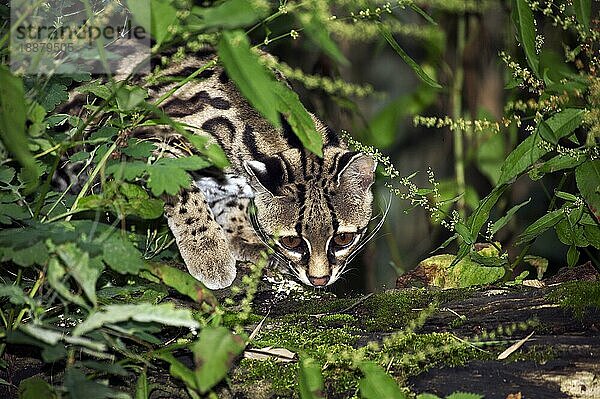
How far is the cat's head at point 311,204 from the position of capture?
8.59 feet

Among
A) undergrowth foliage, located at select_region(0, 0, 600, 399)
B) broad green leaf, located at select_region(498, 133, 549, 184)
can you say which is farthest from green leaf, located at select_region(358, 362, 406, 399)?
broad green leaf, located at select_region(498, 133, 549, 184)

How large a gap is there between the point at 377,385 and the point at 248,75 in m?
0.65

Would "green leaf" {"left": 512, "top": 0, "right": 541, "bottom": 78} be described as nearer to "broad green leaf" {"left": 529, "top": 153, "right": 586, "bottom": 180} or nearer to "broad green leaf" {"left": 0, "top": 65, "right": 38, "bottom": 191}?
"broad green leaf" {"left": 529, "top": 153, "right": 586, "bottom": 180}

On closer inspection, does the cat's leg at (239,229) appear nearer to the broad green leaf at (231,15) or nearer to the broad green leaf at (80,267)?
the broad green leaf at (80,267)

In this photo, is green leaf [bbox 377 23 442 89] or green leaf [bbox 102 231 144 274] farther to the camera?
green leaf [bbox 377 23 442 89]

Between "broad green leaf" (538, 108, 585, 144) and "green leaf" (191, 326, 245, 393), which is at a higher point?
"broad green leaf" (538, 108, 585, 144)

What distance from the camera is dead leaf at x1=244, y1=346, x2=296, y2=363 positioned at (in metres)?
1.86

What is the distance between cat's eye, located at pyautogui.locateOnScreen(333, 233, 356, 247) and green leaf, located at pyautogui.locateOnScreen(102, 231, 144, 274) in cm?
129

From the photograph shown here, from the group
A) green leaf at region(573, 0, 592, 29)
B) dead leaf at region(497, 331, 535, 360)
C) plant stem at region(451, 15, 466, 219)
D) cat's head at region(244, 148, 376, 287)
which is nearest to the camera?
dead leaf at region(497, 331, 535, 360)

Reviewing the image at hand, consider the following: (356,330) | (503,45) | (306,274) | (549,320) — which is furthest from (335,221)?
(503,45)

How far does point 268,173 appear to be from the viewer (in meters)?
2.60

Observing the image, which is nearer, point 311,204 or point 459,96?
point 311,204

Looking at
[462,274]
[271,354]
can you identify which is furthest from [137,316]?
[462,274]

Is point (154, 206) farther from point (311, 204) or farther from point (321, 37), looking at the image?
point (311, 204)
